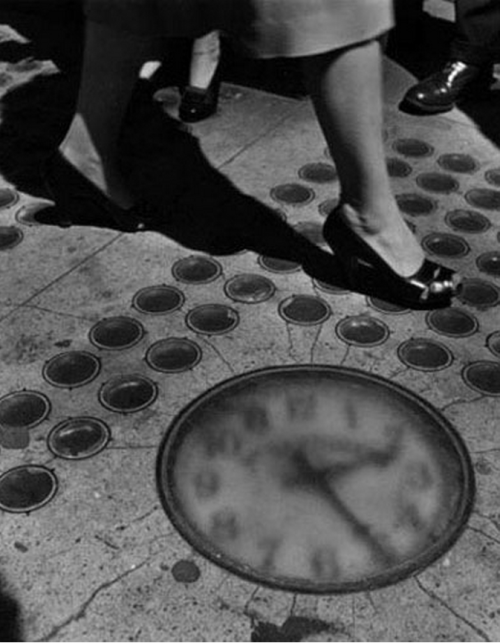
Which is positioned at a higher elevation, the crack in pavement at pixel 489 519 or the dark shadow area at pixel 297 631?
the dark shadow area at pixel 297 631

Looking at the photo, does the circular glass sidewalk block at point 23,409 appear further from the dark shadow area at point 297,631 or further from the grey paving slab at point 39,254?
the dark shadow area at point 297,631

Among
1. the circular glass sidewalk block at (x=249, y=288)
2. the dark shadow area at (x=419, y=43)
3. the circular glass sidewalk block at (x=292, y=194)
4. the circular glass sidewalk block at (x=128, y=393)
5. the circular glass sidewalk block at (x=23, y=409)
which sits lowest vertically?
the dark shadow area at (x=419, y=43)

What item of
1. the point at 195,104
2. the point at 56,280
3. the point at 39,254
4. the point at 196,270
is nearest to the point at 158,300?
the point at 196,270

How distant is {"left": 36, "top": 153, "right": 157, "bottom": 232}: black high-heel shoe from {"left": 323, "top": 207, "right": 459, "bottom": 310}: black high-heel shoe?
0.61 m

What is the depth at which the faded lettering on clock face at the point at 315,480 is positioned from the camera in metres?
1.85

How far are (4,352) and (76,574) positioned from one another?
0.72 metres

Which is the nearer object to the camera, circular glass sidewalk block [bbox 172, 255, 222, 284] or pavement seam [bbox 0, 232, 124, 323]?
pavement seam [bbox 0, 232, 124, 323]

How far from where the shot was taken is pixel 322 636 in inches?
66.8

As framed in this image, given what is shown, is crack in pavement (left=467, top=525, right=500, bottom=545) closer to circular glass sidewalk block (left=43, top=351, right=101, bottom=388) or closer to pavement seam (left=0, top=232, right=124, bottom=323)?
circular glass sidewalk block (left=43, top=351, right=101, bottom=388)

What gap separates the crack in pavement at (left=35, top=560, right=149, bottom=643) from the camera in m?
1.69

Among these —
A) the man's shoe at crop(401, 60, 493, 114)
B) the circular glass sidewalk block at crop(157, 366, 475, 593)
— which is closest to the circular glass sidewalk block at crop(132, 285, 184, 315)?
the circular glass sidewalk block at crop(157, 366, 475, 593)

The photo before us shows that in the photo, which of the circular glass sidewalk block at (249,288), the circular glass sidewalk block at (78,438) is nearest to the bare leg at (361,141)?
the circular glass sidewalk block at (249,288)

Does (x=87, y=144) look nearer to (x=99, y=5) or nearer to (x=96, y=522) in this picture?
(x=99, y=5)

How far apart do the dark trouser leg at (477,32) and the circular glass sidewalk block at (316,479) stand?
1.72 metres
